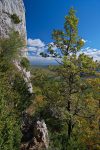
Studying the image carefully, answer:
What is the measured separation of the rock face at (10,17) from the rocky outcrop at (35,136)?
17319 millimetres

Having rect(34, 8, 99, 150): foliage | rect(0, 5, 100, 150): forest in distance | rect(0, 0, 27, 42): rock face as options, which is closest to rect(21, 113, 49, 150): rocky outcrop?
rect(0, 5, 100, 150): forest in distance

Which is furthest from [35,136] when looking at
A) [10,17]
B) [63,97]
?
[10,17]

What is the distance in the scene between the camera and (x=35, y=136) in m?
41.1

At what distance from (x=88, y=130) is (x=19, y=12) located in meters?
28.8

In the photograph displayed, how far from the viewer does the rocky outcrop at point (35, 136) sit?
4041cm

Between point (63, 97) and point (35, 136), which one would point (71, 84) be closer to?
point (63, 97)

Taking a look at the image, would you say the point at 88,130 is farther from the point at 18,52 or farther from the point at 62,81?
the point at 18,52

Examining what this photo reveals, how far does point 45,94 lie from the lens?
41.2 m

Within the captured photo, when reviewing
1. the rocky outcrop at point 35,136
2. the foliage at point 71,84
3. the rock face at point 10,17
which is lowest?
the rocky outcrop at point 35,136

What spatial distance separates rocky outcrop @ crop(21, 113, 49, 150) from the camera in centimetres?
4041

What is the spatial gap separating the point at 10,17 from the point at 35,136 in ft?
83.6

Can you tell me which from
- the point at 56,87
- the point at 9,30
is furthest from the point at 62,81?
the point at 9,30

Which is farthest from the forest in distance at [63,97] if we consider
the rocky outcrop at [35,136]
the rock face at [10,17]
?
the rock face at [10,17]

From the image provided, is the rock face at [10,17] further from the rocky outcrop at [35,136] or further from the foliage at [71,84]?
the rocky outcrop at [35,136]
